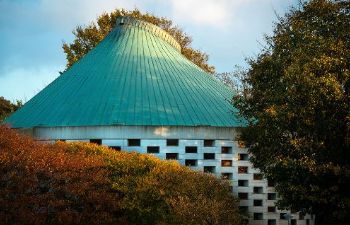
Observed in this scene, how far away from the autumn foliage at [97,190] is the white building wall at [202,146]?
4619mm

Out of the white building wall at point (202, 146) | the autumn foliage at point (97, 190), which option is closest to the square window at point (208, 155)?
the white building wall at point (202, 146)

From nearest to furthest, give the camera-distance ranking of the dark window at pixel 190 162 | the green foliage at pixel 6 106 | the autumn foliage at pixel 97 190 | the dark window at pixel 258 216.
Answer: the autumn foliage at pixel 97 190
the dark window at pixel 190 162
the dark window at pixel 258 216
the green foliage at pixel 6 106

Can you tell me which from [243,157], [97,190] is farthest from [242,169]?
[97,190]

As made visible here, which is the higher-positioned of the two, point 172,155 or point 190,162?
point 172,155

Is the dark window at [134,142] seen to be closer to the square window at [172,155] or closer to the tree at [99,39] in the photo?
the square window at [172,155]

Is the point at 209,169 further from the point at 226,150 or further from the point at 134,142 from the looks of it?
the point at 134,142

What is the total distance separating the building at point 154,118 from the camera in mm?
17562

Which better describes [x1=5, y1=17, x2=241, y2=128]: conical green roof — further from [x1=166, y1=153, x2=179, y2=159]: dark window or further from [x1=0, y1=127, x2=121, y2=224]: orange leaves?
[x1=0, y1=127, x2=121, y2=224]: orange leaves

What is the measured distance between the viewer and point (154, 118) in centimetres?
1795

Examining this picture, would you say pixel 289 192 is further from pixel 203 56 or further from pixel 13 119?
pixel 203 56

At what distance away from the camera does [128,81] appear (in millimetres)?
20984

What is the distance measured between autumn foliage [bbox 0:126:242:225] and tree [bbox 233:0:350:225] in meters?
2.28

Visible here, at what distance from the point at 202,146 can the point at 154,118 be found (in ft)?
7.22

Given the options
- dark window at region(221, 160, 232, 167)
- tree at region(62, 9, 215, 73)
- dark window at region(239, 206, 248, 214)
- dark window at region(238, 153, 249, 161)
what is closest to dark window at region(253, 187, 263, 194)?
dark window at region(239, 206, 248, 214)
